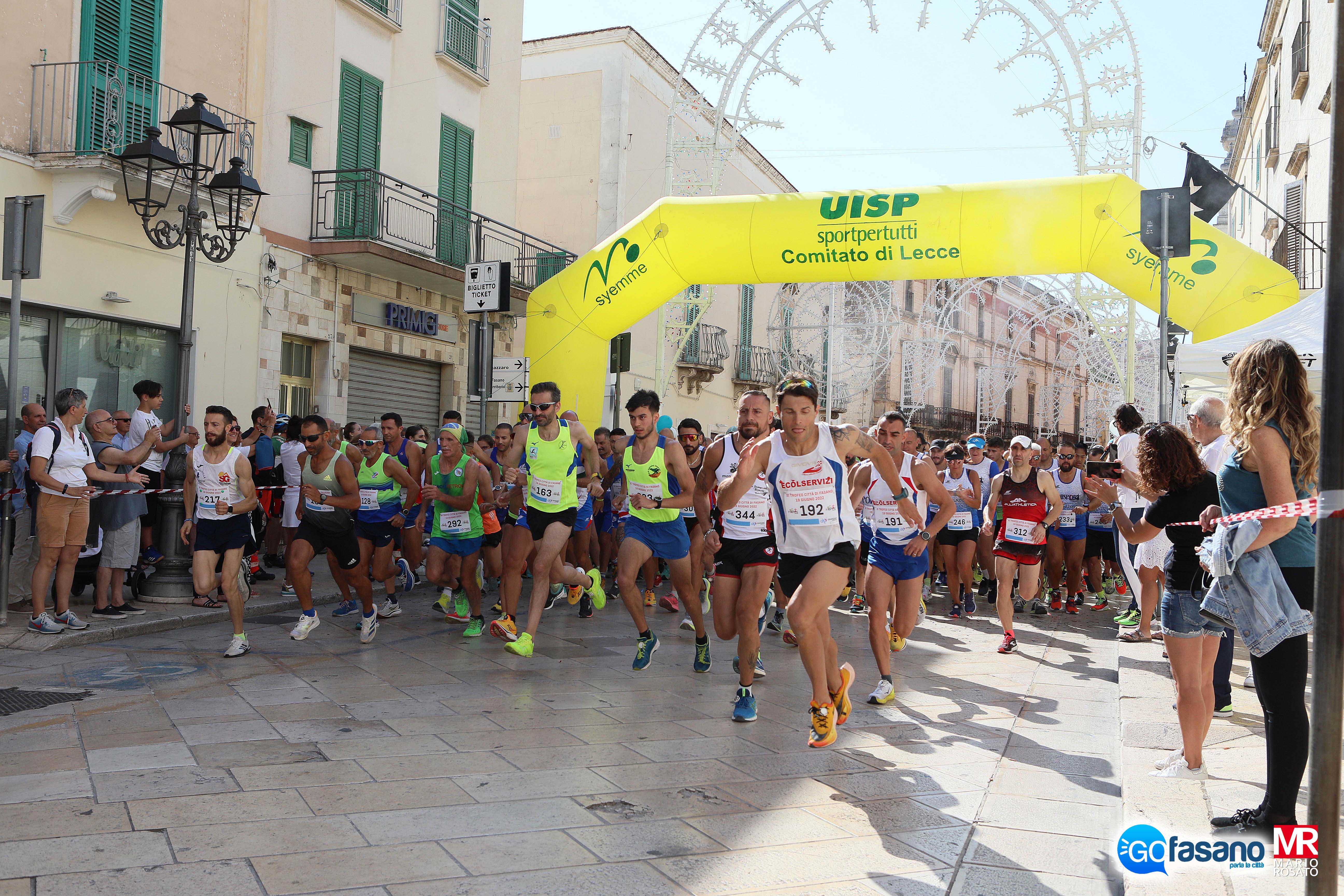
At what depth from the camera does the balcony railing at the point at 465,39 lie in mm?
17672

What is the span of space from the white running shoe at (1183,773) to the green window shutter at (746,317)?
93.1 ft

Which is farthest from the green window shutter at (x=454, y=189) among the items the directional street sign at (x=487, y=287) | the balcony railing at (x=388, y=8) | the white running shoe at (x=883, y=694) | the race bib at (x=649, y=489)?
the white running shoe at (x=883, y=694)

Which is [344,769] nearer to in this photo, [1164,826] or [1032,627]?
[1164,826]

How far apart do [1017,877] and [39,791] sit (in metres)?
3.88

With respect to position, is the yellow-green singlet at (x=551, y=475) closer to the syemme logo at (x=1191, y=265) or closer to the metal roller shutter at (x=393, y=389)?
the syemme logo at (x=1191, y=265)

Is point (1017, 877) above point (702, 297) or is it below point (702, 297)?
below

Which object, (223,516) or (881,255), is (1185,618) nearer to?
(223,516)

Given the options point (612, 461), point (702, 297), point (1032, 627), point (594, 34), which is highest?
point (594, 34)

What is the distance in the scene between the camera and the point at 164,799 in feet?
14.1

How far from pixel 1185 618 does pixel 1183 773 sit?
75 cm

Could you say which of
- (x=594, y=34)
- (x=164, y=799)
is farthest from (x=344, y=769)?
(x=594, y=34)

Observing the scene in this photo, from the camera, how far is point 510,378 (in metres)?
12.3

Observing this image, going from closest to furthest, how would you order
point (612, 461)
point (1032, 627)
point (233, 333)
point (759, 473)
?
point (759, 473) < point (1032, 627) < point (612, 461) < point (233, 333)

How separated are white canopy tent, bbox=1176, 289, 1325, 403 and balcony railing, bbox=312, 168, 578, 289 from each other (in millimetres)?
8844
